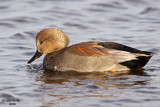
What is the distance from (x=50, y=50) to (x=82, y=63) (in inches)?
39.7

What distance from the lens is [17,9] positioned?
14.4 m

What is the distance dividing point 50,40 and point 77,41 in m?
2.20

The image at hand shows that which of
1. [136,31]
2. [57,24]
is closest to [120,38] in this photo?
[136,31]

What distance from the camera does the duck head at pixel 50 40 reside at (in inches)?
339

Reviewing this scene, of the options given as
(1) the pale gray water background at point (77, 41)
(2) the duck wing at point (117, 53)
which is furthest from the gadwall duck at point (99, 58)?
(1) the pale gray water background at point (77, 41)

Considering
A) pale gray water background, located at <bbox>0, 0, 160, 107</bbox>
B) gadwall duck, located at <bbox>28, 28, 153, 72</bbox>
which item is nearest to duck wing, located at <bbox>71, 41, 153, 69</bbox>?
gadwall duck, located at <bbox>28, 28, 153, 72</bbox>

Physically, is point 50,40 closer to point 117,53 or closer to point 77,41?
point 117,53

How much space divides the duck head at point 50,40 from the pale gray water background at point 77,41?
1.67 ft

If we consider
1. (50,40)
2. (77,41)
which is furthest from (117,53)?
(77,41)

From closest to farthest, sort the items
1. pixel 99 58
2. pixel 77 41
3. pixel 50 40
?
1. pixel 99 58
2. pixel 50 40
3. pixel 77 41

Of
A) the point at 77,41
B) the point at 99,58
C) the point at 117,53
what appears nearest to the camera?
the point at 117,53

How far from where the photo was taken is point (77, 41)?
35.4 feet

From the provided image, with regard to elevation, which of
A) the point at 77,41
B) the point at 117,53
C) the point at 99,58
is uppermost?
Result: the point at 117,53

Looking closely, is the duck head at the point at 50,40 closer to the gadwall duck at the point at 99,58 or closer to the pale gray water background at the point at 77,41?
the gadwall duck at the point at 99,58
